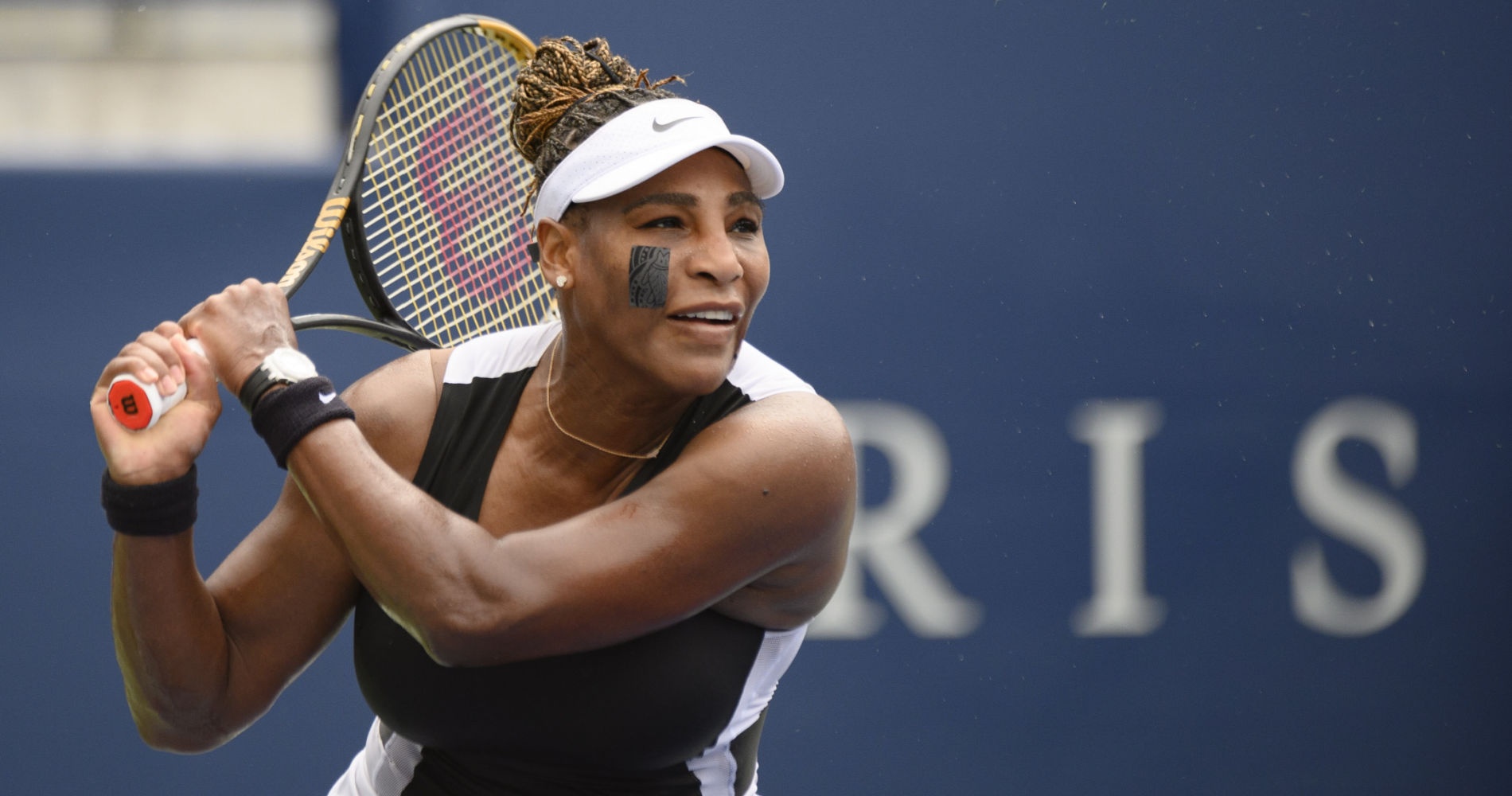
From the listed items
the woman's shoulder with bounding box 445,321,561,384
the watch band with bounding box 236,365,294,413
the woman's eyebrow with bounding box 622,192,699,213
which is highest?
the woman's eyebrow with bounding box 622,192,699,213

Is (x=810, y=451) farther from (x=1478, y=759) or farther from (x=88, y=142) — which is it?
(x=1478, y=759)

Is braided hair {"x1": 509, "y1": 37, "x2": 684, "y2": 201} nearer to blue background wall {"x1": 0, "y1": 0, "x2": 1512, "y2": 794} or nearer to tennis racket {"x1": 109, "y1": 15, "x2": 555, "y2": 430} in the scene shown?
tennis racket {"x1": 109, "y1": 15, "x2": 555, "y2": 430}

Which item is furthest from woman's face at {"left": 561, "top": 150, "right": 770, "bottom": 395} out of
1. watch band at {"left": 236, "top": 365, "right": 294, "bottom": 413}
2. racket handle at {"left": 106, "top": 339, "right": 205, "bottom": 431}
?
racket handle at {"left": 106, "top": 339, "right": 205, "bottom": 431}

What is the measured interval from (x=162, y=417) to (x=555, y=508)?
1.34 ft

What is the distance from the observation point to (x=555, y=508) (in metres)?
1.67

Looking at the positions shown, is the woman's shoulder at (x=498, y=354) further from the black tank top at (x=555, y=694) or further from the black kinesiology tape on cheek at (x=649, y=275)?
the black kinesiology tape on cheek at (x=649, y=275)

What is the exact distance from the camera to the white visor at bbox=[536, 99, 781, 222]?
1523 mm

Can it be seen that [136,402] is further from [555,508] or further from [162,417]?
[555,508]

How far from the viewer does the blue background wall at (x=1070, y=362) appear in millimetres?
3184

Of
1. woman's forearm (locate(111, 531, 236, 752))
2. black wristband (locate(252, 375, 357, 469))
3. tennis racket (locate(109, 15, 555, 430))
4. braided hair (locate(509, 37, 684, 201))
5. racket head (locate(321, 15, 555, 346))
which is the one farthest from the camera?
racket head (locate(321, 15, 555, 346))

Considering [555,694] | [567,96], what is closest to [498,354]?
[567,96]

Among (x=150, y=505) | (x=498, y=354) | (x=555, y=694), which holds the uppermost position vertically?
(x=498, y=354)

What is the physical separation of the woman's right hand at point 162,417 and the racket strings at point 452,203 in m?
0.58

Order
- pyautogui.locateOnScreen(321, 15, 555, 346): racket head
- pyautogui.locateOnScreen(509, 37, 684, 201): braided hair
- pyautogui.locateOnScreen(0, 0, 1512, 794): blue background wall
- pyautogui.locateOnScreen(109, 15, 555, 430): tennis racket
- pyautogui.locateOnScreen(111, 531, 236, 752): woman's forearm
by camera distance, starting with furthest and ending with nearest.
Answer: pyautogui.locateOnScreen(0, 0, 1512, 794): blue background wall < pyautogui.locateOnScreen(321, 15, 555, 346): racket head < pyautogui.locateOnScreen(109, 15, 555, 430): tennis racket < pyautogui.locateOnScreen(509, 37, 684, 201): braided hair < pyautogui.locateOnScreen(111, 531, 236, 752): woman's forearm
